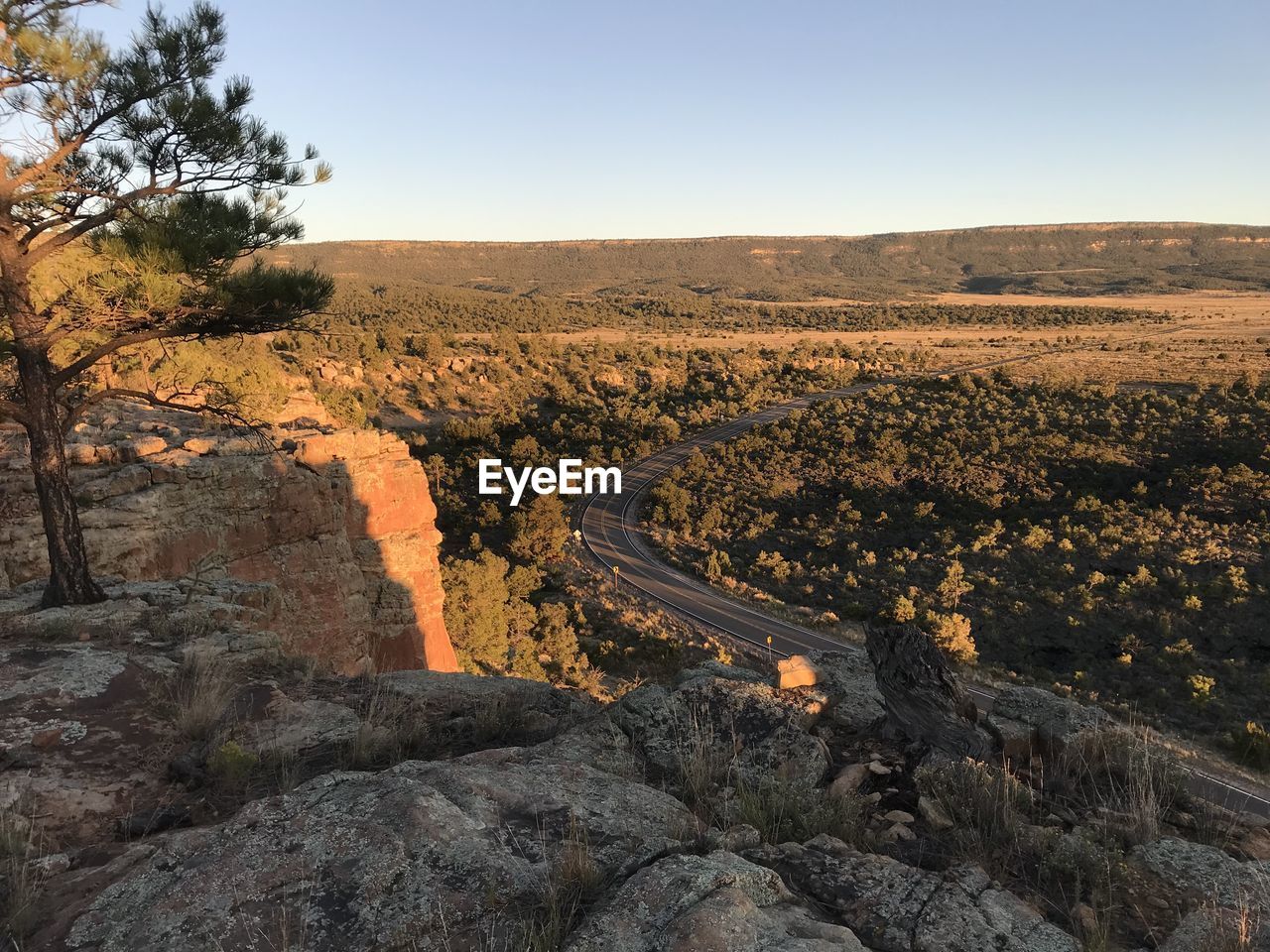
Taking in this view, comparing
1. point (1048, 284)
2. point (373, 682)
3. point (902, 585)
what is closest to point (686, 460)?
point (902, 585)

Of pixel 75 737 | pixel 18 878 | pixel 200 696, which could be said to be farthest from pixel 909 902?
pixel 75 737

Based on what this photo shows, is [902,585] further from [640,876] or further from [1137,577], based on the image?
[640,876]

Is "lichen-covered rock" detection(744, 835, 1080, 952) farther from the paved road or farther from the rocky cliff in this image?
the paved road

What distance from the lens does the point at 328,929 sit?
3.02 metres

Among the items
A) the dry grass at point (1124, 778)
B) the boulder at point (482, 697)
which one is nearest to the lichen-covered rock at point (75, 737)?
the boulder at point (482, 697)

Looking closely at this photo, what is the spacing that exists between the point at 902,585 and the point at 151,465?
24870mm

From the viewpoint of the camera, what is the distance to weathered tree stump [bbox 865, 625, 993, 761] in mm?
5055

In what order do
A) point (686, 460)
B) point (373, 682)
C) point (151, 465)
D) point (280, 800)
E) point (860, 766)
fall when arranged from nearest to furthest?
point (280, 800)
point (860, 766)
point (373, 682)
point (151, 465)
point (686, 460)

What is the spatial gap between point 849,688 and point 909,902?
3301 mm

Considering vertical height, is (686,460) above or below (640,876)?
below

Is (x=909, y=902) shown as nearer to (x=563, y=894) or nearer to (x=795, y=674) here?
(x=563, y=894)

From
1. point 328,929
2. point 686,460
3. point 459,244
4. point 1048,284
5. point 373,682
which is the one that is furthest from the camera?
point 459,244

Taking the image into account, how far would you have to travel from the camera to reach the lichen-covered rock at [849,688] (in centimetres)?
592

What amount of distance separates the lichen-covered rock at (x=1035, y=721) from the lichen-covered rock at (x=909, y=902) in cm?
229
